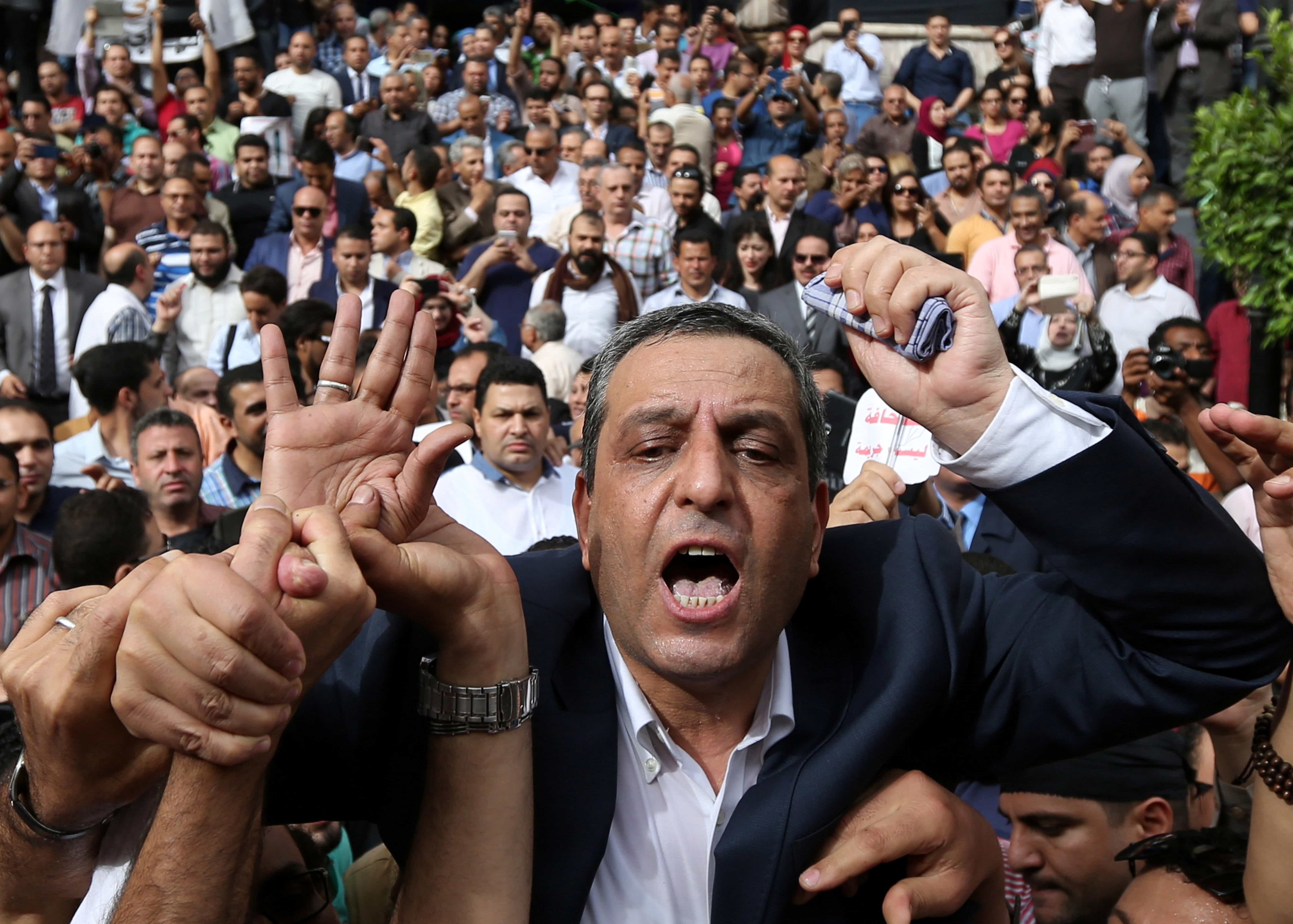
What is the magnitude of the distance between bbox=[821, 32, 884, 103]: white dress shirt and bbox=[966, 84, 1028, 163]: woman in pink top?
1.82 meters

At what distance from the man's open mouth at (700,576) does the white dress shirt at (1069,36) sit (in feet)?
41.9

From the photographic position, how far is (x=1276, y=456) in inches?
74.5

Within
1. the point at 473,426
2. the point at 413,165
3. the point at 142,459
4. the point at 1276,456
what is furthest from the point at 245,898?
the point at 413,165

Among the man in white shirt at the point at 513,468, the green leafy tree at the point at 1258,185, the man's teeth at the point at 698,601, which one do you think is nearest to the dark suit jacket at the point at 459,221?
the man in white shirt at the point at 513,468

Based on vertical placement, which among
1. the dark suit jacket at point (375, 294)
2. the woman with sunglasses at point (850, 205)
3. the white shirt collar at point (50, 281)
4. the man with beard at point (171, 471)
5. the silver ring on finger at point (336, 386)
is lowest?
the woman with sunglasses at point (850, 205)

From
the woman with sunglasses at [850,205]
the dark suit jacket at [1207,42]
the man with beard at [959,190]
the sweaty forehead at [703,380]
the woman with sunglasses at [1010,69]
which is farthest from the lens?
the woman with sunglasses at [1010,69]

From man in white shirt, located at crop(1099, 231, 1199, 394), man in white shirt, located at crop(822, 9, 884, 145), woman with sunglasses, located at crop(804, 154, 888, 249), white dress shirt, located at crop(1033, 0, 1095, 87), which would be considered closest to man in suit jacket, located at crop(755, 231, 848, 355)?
woman with sunglasses, located at crop(804, 154, 888, 249)

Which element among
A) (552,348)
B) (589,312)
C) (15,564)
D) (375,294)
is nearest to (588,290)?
(589,312)

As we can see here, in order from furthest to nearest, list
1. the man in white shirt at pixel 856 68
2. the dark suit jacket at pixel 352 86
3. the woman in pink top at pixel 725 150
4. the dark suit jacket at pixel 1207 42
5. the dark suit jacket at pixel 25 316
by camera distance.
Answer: the man in white shirt at pixel 856 68
the dark suit jacket at pixel 352 86
the dark suit jacket at pixel 1207 42
the woman in pink top at pixel 725 150
the dark suit jacket at pixel 25 316

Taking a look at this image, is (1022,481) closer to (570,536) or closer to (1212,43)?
(570,536)

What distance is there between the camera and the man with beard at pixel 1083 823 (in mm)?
3043

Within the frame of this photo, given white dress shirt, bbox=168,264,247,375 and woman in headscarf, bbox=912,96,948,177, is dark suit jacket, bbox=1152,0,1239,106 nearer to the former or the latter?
woman in headscarf, bbox=912,96,948,177

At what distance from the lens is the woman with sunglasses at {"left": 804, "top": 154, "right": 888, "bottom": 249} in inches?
389

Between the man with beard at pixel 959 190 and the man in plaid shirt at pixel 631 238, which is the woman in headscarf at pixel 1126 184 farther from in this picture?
the man in plaid shirt at pixel 631 238
